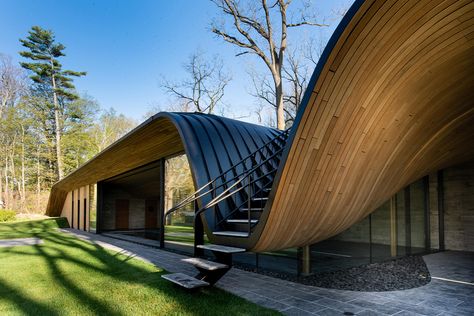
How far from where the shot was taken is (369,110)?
3838 mm

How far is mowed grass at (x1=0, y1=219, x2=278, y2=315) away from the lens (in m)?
4.10

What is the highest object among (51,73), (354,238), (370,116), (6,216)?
(51,73)

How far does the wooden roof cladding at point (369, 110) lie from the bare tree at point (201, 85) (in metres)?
17.4

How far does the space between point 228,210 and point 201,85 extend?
17.1m

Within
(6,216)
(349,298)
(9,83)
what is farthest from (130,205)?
(9,83)

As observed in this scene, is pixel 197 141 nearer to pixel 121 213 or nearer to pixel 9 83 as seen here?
pixel 121 213

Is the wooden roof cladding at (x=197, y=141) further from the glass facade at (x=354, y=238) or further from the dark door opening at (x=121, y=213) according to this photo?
the dark door opening at (x=121, y=213)

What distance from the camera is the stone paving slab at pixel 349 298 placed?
13.4 feet

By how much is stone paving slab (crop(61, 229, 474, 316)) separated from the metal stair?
669 mm

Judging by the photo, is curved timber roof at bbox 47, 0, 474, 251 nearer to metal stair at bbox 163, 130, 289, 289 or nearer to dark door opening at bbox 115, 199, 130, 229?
metal stair at bbox 163, 130, 289, 289

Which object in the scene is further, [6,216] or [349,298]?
[6,216]

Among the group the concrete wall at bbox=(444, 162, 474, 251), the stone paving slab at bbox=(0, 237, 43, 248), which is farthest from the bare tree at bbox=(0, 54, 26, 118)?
the concrete wall at bbox=(444, 162, 474, 251)

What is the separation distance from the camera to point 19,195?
29.1 meters

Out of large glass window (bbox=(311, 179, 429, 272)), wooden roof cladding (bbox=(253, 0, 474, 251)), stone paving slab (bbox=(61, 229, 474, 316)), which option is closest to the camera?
wooden roof cladding (bbox=(253, 0, 474, 251))
